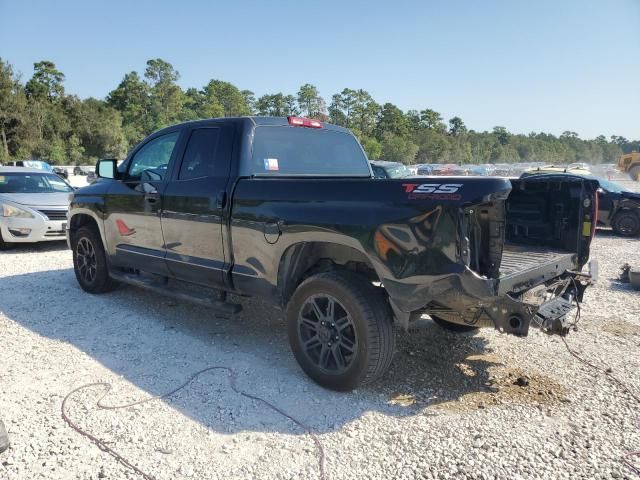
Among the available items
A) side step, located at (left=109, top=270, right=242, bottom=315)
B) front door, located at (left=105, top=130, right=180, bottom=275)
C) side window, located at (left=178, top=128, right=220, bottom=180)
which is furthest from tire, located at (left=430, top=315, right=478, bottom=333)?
front door, located at (left=105, top=130, right=180, bottom=275)

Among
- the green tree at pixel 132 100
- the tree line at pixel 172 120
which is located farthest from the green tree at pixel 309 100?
the green tree at pixel 132 100

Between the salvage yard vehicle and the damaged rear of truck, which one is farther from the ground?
the salvage yard vehicle

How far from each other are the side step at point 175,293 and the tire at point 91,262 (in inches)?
13.2

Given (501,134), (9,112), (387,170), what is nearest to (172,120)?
(9,112)

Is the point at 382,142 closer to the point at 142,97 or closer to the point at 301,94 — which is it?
the point at 301,94

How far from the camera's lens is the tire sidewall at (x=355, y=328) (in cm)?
338

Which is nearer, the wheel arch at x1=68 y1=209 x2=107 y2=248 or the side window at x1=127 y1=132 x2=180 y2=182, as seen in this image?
the side window at x1=127 y1=132 x2=180 y2=182

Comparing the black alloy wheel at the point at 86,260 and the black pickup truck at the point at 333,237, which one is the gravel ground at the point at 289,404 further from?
the black alloy wheel at the point at 86,260

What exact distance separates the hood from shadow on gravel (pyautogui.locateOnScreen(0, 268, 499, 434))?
11.8ft

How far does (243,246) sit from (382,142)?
8277cm

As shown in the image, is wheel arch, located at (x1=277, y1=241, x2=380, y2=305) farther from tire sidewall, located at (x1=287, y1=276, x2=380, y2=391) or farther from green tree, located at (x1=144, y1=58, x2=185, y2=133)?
green tree, located at (x1=144, y1=58, x2=185, y2=133)

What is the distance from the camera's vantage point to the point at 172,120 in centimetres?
8069

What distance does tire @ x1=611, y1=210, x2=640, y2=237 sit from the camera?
40.7ft

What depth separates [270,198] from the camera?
3.83 metres
